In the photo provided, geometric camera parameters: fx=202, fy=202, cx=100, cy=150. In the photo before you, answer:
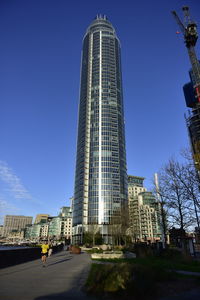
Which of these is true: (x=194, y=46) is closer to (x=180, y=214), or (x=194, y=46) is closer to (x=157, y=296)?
(x=180, y=214)

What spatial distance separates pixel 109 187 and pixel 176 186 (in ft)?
Answer: 258

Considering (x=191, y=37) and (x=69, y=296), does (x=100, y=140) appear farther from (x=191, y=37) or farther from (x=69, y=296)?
(x=69, y=296)

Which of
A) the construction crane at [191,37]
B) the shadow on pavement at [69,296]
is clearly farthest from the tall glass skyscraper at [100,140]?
the shadow on pavement at [69,296]

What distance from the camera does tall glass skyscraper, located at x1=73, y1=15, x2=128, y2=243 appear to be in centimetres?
10175

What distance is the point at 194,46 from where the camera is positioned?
88.4 m

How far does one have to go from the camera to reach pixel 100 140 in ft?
369

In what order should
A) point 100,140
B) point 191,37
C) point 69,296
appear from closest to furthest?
point 69,296
point 191,37
point 100,140

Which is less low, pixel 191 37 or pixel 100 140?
pixel 191 37

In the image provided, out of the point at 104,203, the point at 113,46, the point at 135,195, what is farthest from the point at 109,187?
the point at 113,46

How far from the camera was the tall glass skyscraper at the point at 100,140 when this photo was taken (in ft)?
334

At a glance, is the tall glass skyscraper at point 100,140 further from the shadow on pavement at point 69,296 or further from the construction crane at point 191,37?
the shadow on pavement at point 69,296

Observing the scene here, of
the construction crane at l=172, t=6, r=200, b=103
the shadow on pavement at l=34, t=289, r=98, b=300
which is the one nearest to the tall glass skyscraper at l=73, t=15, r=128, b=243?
the construction crane at l=172, t=6, r=200, b=103

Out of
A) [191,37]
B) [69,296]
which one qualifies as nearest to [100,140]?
[191,37]

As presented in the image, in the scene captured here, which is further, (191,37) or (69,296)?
(191,37)
